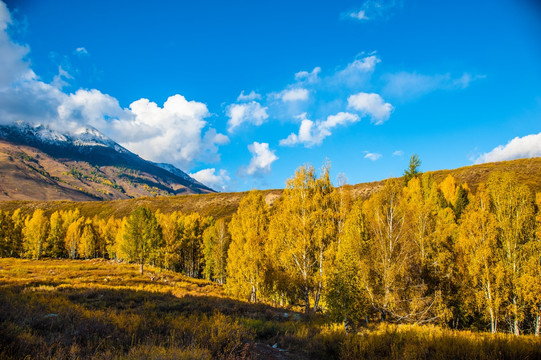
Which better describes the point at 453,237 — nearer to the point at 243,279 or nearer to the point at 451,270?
the point at 451,270

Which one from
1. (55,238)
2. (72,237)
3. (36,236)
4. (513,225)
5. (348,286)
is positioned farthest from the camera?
(72,237)

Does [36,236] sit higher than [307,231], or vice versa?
[307,231]

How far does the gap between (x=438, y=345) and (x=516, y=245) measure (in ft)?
61.9

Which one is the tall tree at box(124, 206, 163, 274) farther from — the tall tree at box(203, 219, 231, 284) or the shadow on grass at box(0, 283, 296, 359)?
the shadow on grass at box(0, 283, 296, 359)

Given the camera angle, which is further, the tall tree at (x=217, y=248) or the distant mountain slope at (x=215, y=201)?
the distant mountain slope at (x=215, y=201)

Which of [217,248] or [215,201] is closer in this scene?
[217,248]

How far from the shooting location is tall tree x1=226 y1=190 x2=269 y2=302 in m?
21.8

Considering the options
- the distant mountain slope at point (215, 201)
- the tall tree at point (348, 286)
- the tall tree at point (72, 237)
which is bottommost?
the tall tree at point (72, 237)

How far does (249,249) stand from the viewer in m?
21.9

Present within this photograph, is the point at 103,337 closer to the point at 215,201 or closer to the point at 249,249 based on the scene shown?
the point at 249,249

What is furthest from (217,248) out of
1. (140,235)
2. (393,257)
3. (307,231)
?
(393,257)

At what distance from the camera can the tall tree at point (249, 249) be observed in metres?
21.8

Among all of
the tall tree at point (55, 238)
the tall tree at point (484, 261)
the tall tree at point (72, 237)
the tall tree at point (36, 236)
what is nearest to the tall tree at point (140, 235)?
the tall tree at point (484, 261)

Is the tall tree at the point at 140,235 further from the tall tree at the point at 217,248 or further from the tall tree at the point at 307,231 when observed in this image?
the tall tree at the point at 307,231
